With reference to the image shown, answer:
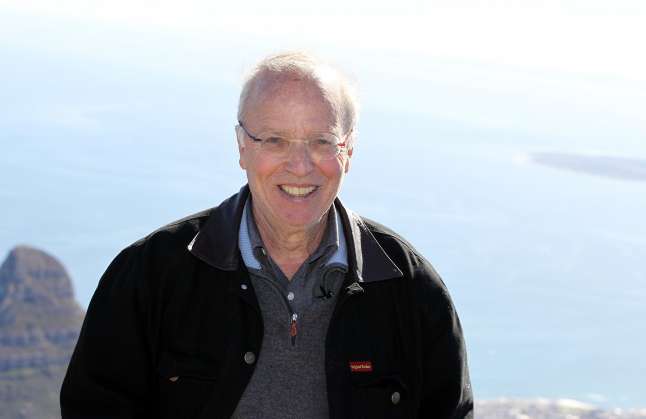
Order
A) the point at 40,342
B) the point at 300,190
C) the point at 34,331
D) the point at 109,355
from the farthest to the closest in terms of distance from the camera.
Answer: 1. the point at 34,331
2. the point at 40,342
3. the point at 300,190
4. the point at 109,355

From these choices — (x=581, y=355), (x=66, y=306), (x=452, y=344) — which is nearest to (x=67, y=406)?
(x=452, y=344)

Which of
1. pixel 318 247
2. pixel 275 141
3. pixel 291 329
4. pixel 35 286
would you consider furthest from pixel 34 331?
pixel 275 141

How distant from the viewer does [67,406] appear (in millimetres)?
2533

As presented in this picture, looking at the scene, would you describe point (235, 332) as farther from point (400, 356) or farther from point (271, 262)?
point (400, 356)

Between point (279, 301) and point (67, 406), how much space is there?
0.66 metres

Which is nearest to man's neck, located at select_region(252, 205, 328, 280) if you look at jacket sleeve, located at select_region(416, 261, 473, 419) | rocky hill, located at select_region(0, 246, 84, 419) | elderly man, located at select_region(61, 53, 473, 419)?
elderly man, located at select_region(61, 53, 473, 419)

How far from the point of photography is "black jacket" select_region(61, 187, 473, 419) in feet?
8.32

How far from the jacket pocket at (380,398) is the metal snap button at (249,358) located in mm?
301

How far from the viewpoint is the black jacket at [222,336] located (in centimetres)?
→ 254

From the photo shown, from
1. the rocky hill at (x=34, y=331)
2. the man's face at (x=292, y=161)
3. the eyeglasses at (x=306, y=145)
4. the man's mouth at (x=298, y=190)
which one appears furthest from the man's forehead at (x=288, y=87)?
the rocky hill at (x=34, y=331)

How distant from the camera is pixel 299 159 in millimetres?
2605

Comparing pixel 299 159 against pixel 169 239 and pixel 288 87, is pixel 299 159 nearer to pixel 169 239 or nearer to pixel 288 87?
pixel 288 87

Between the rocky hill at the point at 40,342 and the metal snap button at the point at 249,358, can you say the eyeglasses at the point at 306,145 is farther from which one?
the rocky hill at the point at 40,342

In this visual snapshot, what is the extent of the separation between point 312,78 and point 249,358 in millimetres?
807
